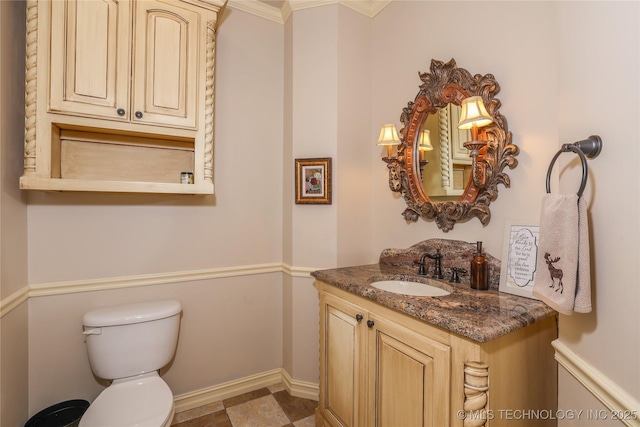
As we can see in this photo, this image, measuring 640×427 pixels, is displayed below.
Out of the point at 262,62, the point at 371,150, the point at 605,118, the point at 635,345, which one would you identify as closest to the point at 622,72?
the point at 605,118

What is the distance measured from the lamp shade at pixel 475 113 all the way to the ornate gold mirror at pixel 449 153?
1.1 inches

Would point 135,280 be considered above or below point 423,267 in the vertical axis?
below

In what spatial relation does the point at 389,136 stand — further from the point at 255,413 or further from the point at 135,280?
the point at 255,413

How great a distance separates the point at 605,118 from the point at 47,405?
273 cm

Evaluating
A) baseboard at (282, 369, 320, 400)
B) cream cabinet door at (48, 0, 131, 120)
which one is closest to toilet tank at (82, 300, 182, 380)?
baseboard at (282, 369, 320, 400)

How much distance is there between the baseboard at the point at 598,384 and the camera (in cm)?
70

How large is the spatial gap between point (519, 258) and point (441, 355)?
62cm

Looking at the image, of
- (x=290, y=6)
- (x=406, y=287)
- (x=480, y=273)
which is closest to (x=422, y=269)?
(x=406, y=287)

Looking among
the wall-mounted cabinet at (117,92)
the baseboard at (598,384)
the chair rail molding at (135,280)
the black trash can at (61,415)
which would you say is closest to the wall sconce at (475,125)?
the baseboard at (598,384)

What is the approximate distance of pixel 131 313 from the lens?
5.34ft

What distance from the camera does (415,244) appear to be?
1855 mm

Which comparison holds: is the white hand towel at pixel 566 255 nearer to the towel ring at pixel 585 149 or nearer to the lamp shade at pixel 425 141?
the towel ring at pixel 585 149

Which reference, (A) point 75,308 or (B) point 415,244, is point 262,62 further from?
(A) point 75,308

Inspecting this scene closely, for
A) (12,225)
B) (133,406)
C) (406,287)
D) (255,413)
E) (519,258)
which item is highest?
(12,225)
